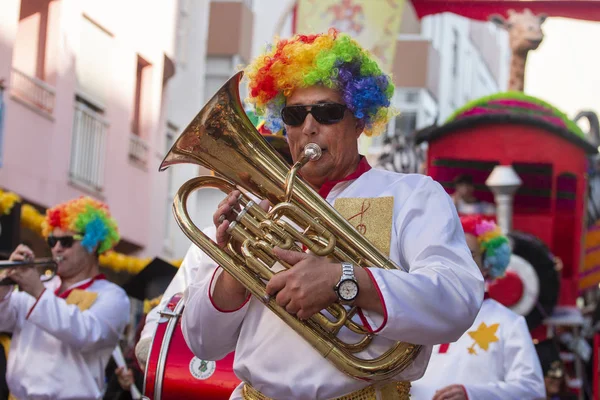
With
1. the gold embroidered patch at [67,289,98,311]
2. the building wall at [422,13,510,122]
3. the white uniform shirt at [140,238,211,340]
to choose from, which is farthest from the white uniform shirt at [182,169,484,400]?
the building wall at [422,13,510,122]

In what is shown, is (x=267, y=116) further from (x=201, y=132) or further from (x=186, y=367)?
(x=186, y=367)

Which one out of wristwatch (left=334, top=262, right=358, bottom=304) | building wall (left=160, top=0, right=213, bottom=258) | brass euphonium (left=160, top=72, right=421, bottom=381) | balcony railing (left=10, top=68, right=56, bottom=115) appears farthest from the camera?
building wall (left=160, top=0, right=213, bottom=258)

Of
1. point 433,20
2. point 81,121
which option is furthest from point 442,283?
point 433,20

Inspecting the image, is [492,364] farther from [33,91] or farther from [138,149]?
[138,149]

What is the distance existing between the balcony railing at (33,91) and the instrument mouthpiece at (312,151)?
35.0 feet

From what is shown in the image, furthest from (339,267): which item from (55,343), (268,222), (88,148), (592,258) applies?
(88,148)

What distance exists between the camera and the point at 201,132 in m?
4.66

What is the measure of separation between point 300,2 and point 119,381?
9.42 meters

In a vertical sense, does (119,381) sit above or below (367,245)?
below

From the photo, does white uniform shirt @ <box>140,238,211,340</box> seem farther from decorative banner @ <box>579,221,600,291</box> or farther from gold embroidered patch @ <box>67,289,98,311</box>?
decorative banner @ <box>579,221,600,291</box>

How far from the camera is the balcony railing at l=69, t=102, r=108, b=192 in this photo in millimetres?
17266

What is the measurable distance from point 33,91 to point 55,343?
26.9ft

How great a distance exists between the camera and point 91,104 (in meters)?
17.9

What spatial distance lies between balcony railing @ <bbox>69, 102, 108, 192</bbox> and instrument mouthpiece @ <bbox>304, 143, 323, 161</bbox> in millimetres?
12718
